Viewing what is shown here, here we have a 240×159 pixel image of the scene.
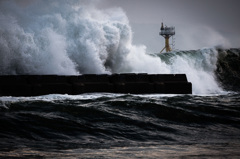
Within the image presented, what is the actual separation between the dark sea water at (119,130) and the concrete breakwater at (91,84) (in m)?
2.09

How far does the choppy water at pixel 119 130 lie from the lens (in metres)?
3.42

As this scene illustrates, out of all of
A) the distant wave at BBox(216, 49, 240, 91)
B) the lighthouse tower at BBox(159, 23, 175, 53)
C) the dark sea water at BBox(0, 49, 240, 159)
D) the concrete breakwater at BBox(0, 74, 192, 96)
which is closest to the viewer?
the dark sea water at BBox(0, 49, 240, 159)

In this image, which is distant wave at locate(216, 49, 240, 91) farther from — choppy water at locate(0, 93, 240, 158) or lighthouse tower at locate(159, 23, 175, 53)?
lighthouse tower at locate(159, 23, 175, 53)

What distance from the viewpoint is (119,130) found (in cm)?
461

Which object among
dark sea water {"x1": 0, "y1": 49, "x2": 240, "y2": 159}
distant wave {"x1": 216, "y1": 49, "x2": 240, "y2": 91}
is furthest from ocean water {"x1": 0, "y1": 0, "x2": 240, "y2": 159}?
distant wave {"x1": 216, "y1": 49, "x2": 240, "y2": 91}

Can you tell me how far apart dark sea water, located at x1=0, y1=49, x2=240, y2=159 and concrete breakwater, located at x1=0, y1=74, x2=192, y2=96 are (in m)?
2.09

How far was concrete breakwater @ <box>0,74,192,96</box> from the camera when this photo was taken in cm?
833

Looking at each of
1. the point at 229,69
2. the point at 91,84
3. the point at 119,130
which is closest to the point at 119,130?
the point at 119,130

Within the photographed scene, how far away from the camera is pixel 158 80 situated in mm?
10844

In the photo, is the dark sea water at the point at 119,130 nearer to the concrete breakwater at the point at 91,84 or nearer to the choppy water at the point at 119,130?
the choppy water at the point at 119,130

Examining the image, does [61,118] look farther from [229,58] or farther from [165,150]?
[229,58]

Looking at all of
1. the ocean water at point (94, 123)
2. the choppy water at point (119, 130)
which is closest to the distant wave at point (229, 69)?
the ocean water at point (94, 123)

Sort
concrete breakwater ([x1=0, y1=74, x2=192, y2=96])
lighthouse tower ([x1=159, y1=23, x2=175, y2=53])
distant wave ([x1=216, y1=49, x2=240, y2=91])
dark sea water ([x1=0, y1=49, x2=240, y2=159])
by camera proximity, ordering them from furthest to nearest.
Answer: lighthouse tower ([x1=159, y1=23, x2=175, y2=53]) → distant wave ([x1=216, y1=49, x2=240, y2=91]) → concrete breakwater ([x1=0, y1=74, x2=192, y2=96]) → dark sea water ([x1=0, y1=49, x2=240, y2=159])

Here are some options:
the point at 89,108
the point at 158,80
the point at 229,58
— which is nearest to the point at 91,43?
the point at 158,80
